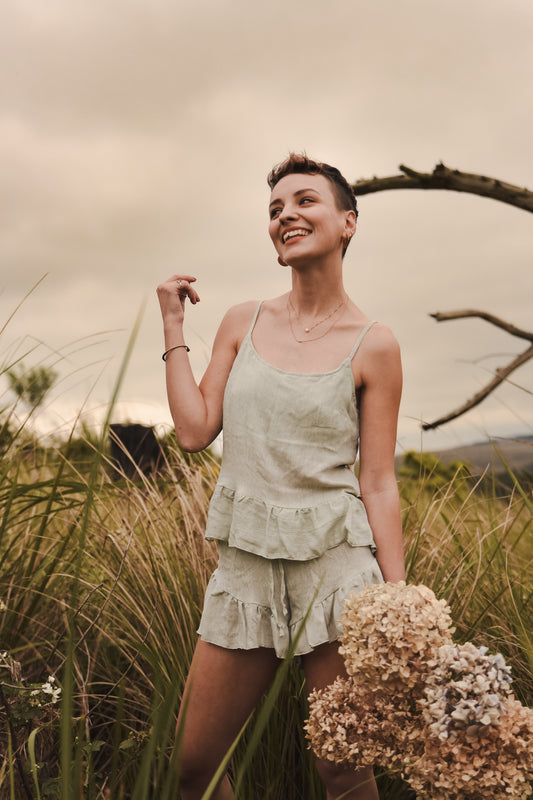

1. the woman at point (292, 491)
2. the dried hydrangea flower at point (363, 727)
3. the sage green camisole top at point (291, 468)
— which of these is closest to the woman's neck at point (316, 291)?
the woman at point (292, 491)

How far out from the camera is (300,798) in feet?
9.16

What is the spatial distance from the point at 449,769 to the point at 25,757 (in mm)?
1713

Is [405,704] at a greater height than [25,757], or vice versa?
[405,704]

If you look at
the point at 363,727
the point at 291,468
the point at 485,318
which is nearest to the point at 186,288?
the point at 291,468

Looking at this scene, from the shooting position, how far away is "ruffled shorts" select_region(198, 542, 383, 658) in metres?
2.01

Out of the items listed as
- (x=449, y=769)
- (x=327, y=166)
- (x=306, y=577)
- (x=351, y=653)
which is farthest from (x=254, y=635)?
(x=327, y=166)

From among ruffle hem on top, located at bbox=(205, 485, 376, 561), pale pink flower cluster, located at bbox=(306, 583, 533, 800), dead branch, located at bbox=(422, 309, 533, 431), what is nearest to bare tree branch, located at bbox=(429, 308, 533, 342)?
dead branch, located at bbox=(422, 309, 533, 431)

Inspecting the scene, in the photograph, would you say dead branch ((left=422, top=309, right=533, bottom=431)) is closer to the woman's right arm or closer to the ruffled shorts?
the woman's right arm

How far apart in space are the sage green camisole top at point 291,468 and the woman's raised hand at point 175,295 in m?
0.33

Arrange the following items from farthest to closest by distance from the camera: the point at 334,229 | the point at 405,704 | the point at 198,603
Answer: the point at 198,603, the point at 334,229, the point at 405,704

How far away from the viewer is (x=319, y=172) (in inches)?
93.4

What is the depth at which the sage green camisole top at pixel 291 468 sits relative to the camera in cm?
204

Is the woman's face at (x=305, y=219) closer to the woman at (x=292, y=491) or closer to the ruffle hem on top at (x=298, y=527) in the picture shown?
the woman at (x=292, y=491)

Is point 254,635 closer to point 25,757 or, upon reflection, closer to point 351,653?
point 351,653
